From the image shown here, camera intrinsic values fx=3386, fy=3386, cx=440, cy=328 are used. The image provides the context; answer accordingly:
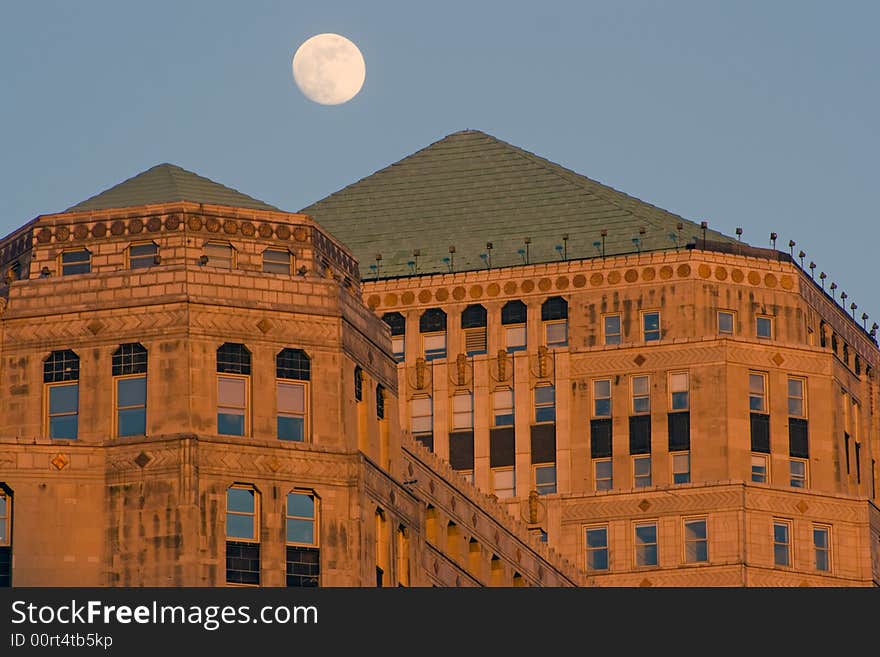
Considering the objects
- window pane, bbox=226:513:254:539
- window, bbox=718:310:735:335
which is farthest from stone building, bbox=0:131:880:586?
window, bbox=718:310:735:335

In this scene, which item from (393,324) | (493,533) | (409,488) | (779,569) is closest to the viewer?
(409,488)

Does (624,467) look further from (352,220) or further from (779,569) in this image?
(352,220)

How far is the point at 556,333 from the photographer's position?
170875 millimetres

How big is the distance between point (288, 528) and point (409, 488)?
388 inches

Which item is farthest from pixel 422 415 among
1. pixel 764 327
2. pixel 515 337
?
pixel 764 327

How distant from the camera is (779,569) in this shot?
161 m

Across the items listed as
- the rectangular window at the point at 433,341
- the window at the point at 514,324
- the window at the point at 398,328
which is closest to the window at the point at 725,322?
the window at the point at 514,324

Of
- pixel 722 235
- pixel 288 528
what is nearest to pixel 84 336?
pixel 288 528

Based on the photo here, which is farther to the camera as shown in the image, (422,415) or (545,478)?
(422,415)

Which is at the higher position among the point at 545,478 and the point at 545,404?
the point at 545,404

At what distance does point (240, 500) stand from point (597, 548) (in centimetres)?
4925

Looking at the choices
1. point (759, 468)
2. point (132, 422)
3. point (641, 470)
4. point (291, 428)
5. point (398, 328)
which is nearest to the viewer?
point (132, 422)

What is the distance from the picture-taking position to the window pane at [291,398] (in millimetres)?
117938

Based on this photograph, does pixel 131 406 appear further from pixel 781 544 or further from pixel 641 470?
pixel 641 470
